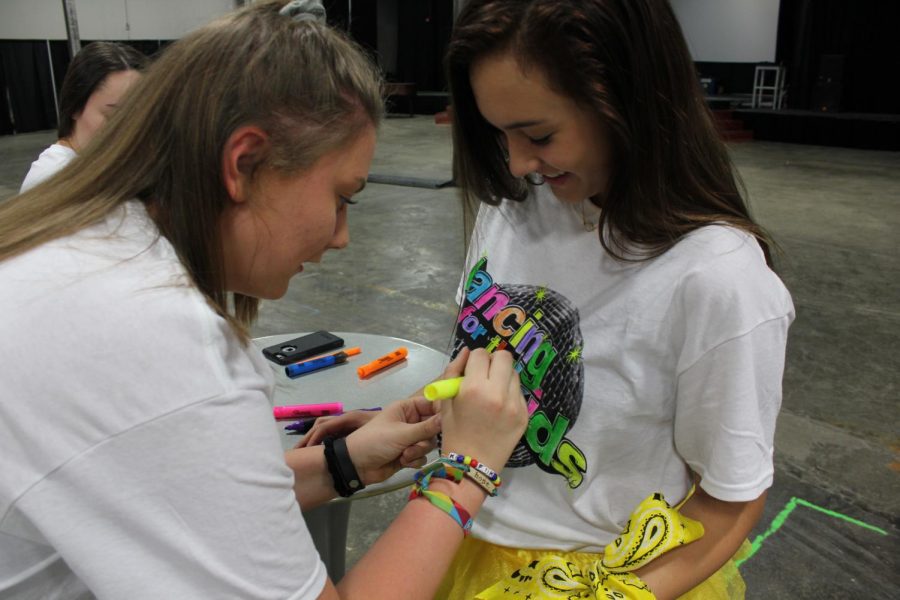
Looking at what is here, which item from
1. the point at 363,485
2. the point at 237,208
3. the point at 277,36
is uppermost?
the point at 277,36

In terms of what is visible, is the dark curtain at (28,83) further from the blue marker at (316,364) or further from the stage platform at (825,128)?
the blue marker at (316,364)

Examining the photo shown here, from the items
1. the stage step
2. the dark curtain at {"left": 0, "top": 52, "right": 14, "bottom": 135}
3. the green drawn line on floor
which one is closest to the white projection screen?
the stage step

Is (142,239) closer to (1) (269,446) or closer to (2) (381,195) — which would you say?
(1) (269,446)

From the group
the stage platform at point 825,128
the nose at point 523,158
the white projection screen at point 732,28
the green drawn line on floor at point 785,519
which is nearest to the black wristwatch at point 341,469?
the nose at point 523,158

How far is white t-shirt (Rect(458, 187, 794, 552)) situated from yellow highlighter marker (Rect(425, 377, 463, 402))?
180 millimetres

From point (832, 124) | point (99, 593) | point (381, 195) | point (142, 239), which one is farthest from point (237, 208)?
point (832, 124)

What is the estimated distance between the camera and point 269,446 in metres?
0.68

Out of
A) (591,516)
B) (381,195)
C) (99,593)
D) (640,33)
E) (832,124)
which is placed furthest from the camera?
(832,124)

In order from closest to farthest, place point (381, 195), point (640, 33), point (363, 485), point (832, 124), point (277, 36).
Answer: point (277, 36) < point (640, 33) < point (363, 485) < point (381, 195) < point (832, 124)

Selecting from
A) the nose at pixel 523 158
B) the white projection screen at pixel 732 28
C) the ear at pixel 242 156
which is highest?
the white projection screen at pixel 732 28

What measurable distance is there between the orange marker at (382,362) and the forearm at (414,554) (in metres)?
0.69

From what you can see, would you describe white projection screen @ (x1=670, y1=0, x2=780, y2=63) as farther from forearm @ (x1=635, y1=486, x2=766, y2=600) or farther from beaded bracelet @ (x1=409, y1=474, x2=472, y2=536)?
beaded bracelet @ (x1=409, y1=474, x2=472, y2=536)

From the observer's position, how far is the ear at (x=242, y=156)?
72 centimetres

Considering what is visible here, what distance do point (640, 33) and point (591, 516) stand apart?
650mm
